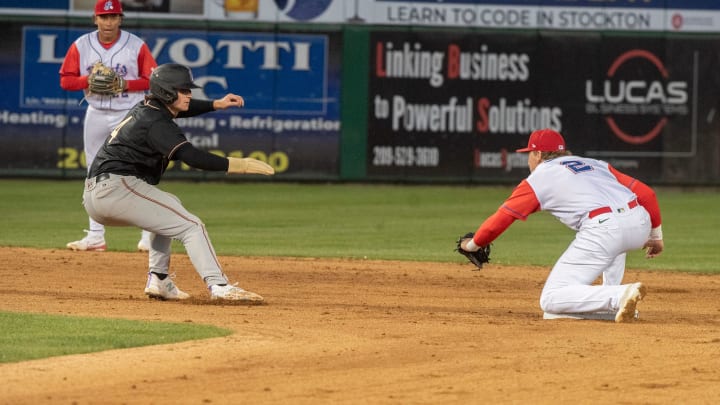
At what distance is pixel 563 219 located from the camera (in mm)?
9078

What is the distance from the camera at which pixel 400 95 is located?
23.3 meters

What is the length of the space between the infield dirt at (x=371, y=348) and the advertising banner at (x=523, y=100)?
11.7 m

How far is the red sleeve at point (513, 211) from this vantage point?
8594 millimetres

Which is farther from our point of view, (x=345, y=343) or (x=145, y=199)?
(x=145, y=199)

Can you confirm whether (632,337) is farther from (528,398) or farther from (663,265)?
(663,265)

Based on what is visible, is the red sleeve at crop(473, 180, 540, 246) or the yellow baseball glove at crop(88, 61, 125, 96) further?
the yellow baseball glove at crop(88, 61, 125, 96)

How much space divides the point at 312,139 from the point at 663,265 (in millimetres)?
10509

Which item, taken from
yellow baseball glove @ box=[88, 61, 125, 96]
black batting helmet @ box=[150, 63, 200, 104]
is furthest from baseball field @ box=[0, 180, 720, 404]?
yellow baseball glove @ box=[88, 61, 125, 96]

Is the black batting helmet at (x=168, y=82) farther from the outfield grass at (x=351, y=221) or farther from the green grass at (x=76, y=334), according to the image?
the outfield grass at (x=351, y=221)

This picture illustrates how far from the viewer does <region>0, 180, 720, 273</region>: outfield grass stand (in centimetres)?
1460

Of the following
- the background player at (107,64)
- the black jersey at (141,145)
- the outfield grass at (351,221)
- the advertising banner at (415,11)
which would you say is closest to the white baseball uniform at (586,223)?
the black jersey at (141,145)

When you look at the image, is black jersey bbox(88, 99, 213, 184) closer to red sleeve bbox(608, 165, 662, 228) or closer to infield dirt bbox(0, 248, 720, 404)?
infield dirt bbox(0, 248, 720, 404)

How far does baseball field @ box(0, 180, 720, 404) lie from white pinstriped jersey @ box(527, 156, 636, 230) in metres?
0.74

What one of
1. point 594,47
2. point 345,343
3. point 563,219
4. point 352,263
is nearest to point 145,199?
point 345,343
